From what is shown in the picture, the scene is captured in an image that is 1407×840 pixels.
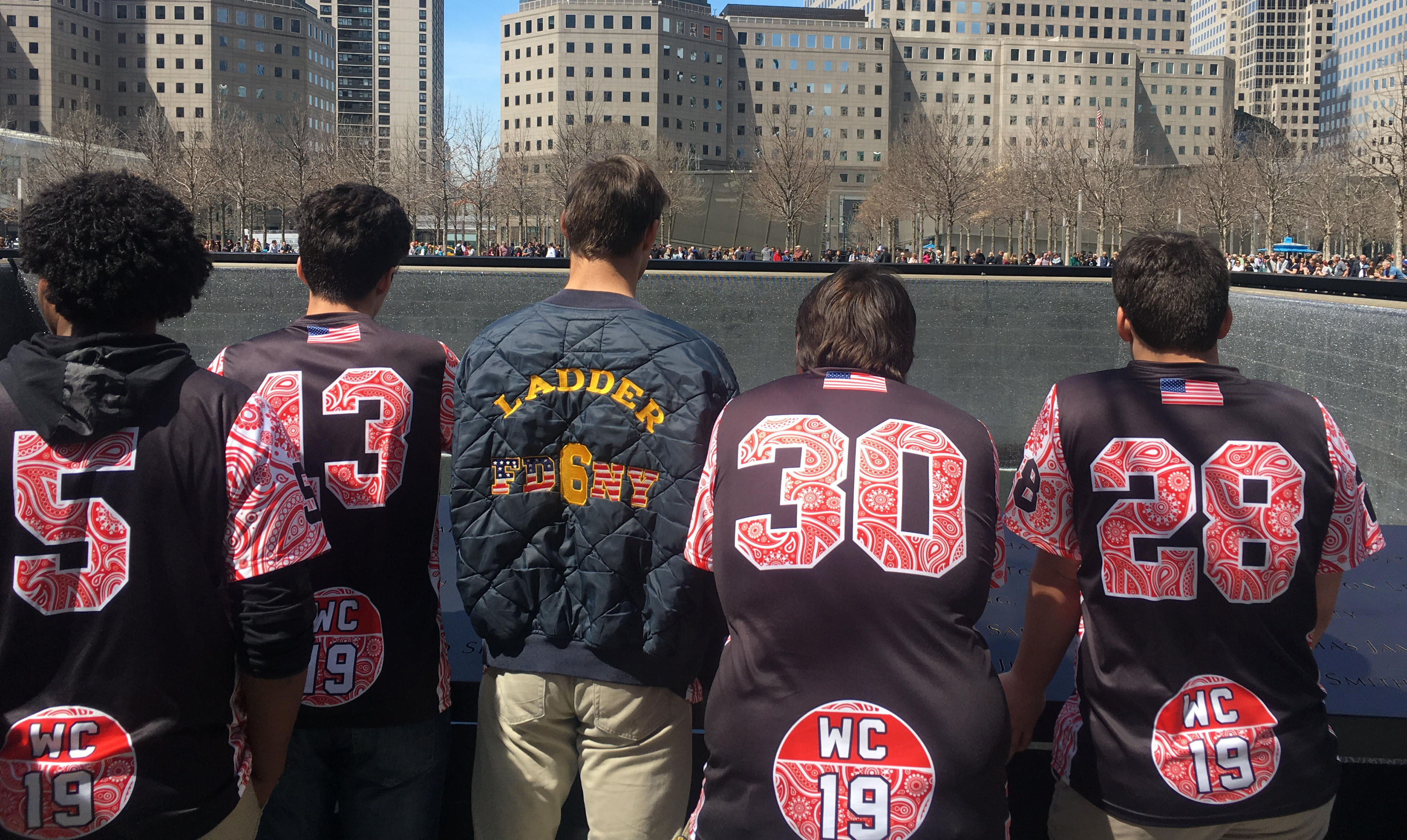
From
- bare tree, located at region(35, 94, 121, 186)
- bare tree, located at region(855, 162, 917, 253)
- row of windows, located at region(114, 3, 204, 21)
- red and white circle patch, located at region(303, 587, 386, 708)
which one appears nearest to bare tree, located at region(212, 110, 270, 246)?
bare tree, located at region(35, 94, 121, 186)

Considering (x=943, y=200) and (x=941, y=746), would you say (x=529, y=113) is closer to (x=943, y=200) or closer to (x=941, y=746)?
(x=943, y=200)

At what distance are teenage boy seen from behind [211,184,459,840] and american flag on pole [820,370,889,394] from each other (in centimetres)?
104

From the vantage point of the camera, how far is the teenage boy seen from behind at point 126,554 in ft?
5.77

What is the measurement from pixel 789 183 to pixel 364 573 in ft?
180

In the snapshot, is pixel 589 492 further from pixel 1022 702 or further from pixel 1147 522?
pixel 1147 522

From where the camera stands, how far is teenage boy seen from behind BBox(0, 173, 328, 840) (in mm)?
1758

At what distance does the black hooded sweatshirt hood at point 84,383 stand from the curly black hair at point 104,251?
9 cm

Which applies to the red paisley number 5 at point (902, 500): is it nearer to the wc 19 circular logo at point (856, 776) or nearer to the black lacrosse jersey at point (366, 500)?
the wc 19 circular logo at point (856, 776)

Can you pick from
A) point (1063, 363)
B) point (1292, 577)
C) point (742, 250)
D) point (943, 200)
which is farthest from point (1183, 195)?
point (1292, 577)

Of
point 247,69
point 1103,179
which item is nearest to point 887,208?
point 1103,179

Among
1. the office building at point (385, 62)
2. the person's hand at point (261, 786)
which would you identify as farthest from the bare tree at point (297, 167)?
the office building at point (385, 62)

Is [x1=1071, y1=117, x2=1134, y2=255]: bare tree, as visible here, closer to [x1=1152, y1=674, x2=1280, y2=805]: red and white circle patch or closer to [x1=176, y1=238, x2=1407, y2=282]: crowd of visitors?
[x1=176, y1=238, x2=1407, y2=282]: crowd of visitors

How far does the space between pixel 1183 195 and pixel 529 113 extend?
63.9 m

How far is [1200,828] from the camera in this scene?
2.03 m
